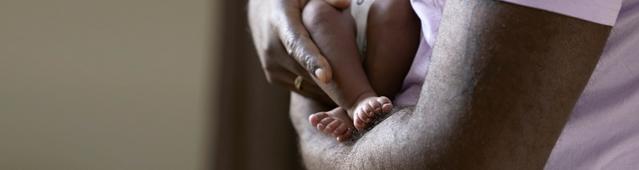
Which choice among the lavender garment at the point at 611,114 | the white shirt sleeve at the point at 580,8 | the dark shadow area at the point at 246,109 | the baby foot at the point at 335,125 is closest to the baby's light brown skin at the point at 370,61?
the baby foot at the point at 335,125

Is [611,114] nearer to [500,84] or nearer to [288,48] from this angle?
[500,84]

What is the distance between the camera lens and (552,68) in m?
0.78

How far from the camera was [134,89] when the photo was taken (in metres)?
2.80

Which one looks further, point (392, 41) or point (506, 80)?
point (392, 41)

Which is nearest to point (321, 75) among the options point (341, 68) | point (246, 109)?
point (341, 68)

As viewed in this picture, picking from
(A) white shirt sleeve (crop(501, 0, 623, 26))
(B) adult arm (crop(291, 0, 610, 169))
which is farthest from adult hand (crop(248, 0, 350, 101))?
(A) white shirt sleeve (crop(501, 0, 623, 26))

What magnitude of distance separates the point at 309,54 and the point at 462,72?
1.25ft

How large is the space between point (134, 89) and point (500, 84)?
2.12 m

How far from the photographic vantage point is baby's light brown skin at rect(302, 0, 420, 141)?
1142mm

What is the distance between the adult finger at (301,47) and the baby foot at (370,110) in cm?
7

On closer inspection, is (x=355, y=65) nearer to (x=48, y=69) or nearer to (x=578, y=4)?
(x=578, y=4)

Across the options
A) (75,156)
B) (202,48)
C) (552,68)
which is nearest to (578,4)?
(552,68)

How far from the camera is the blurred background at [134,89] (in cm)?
271

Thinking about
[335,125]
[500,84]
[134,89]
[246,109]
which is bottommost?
[246,109]
